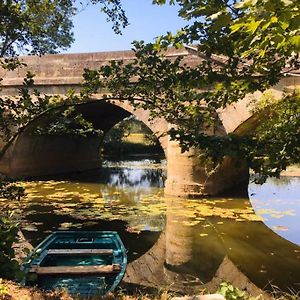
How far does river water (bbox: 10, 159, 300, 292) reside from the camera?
22.1ft

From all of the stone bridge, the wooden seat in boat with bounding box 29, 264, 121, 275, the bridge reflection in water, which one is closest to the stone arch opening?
the stone bridge

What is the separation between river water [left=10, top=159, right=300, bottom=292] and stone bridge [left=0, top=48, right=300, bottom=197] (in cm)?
85

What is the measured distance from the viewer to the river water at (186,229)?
6.75m

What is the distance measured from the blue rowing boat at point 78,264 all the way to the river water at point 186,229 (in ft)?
1.87

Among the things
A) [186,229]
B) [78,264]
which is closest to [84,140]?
[186,229]

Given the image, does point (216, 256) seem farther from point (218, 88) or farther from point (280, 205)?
point (280, 205)

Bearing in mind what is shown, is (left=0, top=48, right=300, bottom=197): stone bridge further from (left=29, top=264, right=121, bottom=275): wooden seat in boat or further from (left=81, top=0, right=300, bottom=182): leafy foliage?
(left=81, top=0, right=300, bottom=182): leafy foliage

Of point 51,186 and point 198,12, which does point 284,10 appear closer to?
point 198,12

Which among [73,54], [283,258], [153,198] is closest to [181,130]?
[283,258]

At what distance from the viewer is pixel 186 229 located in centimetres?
960

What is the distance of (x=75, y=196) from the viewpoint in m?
14.4

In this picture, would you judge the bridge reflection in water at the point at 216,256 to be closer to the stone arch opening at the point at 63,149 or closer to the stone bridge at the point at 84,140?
the stone bridge at the point at 84,140

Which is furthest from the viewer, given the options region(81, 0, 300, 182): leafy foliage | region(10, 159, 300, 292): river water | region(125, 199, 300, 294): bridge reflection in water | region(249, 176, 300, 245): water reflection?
region(249, 176, 300, 245): water reflection

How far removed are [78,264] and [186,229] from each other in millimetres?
3896
